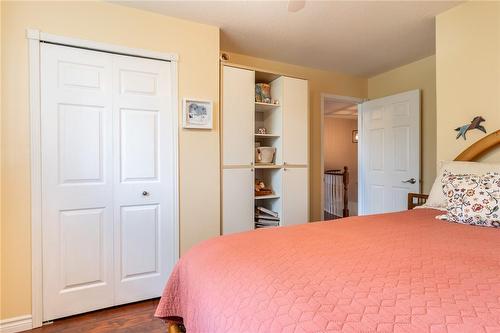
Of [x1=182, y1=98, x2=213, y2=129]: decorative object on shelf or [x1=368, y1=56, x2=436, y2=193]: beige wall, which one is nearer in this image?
[x1=182, y1=98, x2=213, y2=129]: decorative object on shelf

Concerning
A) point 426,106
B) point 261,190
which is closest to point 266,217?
point 261,190

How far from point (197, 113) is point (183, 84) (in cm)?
27

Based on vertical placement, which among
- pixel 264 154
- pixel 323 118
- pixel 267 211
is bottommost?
pixel 267 211

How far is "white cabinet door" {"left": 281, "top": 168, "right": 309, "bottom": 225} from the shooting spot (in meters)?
2.88

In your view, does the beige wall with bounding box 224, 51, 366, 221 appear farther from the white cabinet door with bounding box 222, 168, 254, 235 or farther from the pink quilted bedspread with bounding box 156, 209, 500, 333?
the pink quilted bedspread with bounding box 156, 209, 500, 333

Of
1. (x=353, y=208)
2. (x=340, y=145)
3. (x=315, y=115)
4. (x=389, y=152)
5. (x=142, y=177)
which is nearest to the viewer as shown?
(x=142, y=177)

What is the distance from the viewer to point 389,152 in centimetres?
344

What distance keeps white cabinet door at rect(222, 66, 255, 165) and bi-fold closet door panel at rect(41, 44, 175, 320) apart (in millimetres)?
522

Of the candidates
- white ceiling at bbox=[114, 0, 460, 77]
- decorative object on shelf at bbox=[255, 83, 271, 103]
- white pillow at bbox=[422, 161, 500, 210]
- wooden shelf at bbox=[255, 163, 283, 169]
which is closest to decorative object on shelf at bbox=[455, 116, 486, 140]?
white pillow at bbox=[422, 161, 500, 210]

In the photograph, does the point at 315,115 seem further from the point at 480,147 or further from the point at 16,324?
the point at 16,324

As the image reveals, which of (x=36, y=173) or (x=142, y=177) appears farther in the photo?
(x=142, y=177)

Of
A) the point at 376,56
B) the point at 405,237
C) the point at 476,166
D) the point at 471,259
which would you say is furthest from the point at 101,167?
the point at 376,56

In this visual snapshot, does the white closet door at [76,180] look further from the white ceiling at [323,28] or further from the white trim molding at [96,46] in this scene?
the white ceiling at [323,28]

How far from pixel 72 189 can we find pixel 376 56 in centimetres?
328
